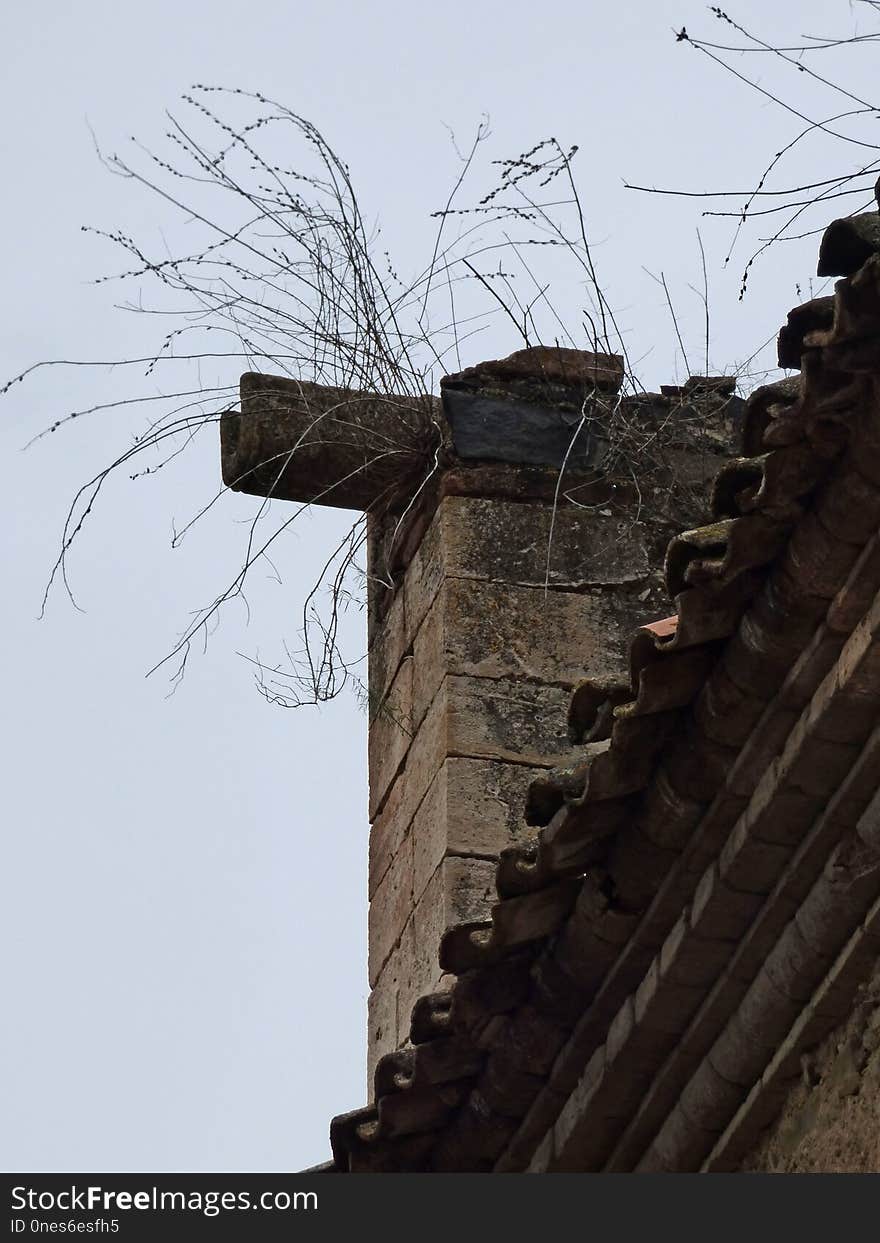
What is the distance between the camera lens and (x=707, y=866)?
4.09 m

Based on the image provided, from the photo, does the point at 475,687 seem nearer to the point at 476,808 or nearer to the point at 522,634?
the point at 522,634

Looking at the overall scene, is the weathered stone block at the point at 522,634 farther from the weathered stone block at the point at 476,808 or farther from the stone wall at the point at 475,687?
the weathered stone block at the point at 476,808

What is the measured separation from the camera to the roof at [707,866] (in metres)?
3.59

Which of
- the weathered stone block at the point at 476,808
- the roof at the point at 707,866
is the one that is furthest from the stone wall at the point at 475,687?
the roof at the point at 707,866

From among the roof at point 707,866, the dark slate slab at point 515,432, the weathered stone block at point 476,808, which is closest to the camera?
the roof at point 707,866

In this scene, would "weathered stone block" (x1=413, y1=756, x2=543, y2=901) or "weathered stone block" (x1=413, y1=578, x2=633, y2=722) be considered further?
"weathered stone block" (x1=413, y1=578, x2=633, y2=722)

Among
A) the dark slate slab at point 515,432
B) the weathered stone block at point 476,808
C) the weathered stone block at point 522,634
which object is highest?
the dark slate slab at point 515,432

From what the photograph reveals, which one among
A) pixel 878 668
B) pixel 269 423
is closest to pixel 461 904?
pixel 269 423

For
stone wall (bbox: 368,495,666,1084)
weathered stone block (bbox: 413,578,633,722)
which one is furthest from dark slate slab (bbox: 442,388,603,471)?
weathered stone block (bbox: 413,578,633,722)

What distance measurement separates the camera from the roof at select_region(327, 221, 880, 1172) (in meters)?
3.59

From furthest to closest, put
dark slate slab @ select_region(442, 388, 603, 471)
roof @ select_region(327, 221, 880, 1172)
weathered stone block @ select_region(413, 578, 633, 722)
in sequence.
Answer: dark slate slab @ select_region(442, 388, 603, 471) < weathered stone block @ select_region(413, 578, 633, 722) < roof @ select_region(327, 221, 880, 1172)

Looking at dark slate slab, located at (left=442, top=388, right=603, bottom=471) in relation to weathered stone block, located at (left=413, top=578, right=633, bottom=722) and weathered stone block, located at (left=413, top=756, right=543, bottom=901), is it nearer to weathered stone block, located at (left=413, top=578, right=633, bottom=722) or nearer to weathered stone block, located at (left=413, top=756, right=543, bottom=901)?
weathered stone block, located at (left=413, top=578, right=633, bottom=722)

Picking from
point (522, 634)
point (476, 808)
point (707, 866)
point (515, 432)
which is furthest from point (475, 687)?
point (707, 866)

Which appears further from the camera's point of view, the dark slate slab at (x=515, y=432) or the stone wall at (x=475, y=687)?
the dark slate slab at (x=515, y=432)
